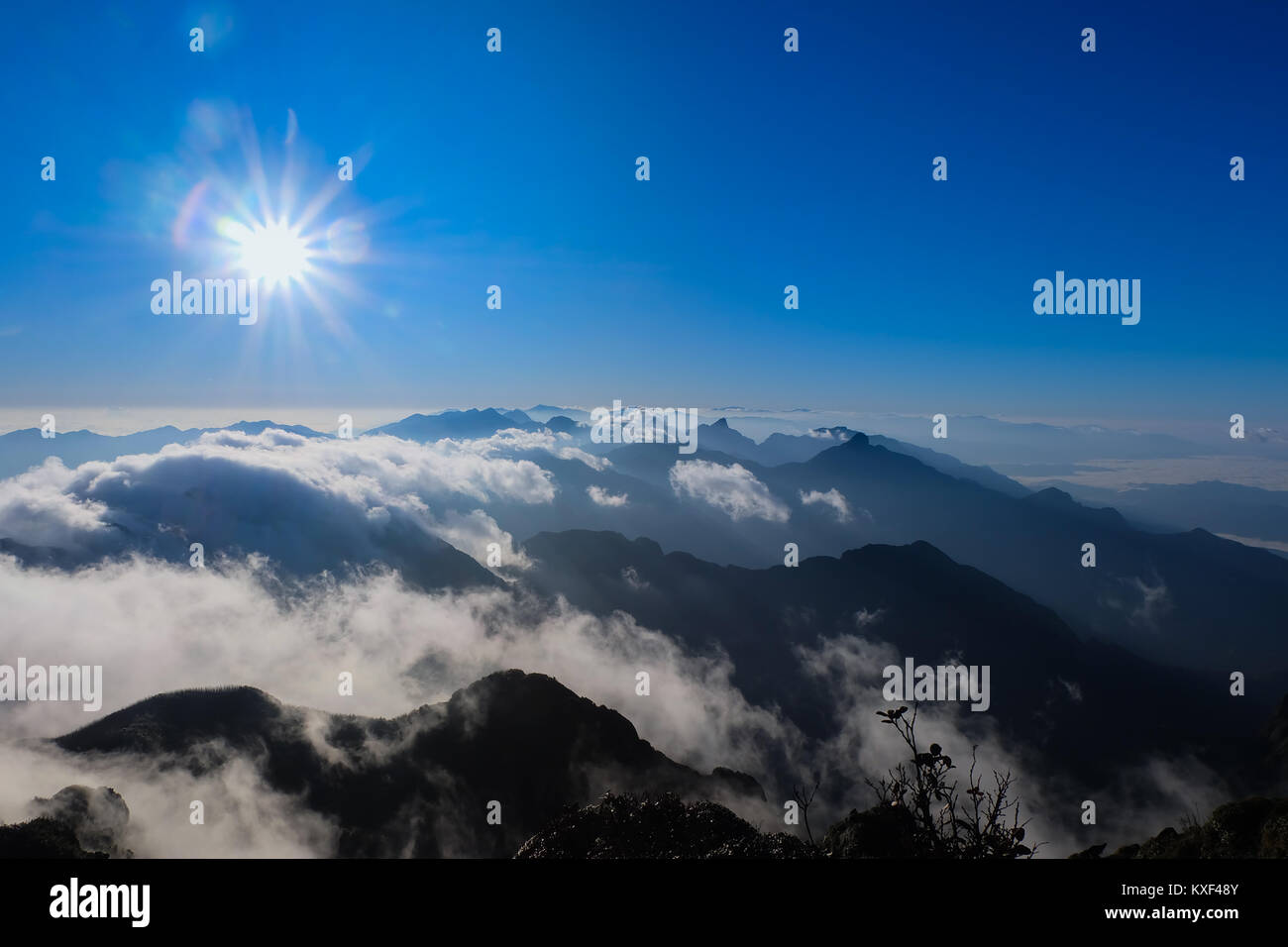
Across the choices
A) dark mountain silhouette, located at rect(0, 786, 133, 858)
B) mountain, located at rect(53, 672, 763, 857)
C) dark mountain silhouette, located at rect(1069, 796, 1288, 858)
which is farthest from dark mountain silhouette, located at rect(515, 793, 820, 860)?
dark mountain silhouette, located at rect(0, 786, 133, 858)

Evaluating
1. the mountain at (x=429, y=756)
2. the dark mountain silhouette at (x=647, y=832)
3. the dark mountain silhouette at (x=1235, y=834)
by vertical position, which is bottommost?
the mountain at (x=429, y=756)

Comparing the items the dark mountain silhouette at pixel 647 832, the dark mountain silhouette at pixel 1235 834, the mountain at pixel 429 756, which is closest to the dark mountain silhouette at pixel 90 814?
the mountain at pixel 429 756

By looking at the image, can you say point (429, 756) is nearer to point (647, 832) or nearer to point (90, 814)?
point (90, 814)

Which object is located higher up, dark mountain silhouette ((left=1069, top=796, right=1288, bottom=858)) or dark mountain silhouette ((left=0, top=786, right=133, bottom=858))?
dark mountain silhouette ((left=1069, top=796, right=1288, bottom=858))

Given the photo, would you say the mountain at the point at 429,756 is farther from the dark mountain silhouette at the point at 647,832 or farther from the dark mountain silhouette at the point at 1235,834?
the dark mountain silhouette at the point at 1235,834

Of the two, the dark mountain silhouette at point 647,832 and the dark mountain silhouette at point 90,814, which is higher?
the dark mountain silhouette at point 647,832

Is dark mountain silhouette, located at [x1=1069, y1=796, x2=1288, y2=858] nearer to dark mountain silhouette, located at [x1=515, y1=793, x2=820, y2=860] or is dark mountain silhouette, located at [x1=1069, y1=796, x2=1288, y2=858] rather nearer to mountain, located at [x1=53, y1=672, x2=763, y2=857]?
dark mountain silhouette, located at [x1=515, y1=793, x2=820, y2=860]
